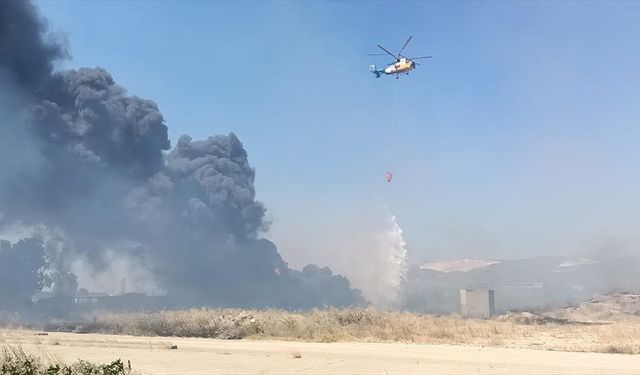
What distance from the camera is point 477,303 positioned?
287 feet

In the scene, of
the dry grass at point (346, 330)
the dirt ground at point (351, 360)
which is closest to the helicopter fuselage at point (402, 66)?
the dry grass at point (346, 330)

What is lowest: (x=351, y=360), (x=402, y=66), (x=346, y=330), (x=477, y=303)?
(x=351, y=360)

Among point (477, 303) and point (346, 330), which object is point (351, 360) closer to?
point (346, 330)

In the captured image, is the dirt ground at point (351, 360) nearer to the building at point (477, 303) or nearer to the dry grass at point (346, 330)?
the dry grass at point (346, 330)

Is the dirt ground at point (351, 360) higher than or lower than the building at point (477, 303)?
lower

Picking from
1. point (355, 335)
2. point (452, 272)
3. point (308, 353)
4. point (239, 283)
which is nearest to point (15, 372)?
point (308, 353)

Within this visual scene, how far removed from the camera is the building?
8506 centimetres

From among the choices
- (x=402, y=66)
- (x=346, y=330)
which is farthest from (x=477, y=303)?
(x=346, y=330)

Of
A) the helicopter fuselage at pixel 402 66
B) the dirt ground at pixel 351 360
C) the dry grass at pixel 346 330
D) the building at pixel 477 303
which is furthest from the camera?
the building at pixel 477 303

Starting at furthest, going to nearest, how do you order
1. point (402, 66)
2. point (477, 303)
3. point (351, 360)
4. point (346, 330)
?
point (477, 303), point (402, 66), point (346, 330), point (351, 360)

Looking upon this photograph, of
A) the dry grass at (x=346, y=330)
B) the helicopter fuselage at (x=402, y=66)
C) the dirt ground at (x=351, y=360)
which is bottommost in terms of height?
the dirt ground at (x=351, y=360)

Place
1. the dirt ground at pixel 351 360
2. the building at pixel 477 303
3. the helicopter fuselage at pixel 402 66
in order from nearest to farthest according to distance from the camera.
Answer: the dirt ground at pixel 351 360 → the helicopter fuselage at pixel 402 66 → the building at pixel 477 303

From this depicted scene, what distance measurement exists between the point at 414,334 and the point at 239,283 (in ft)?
269

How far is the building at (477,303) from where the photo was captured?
85062mm
